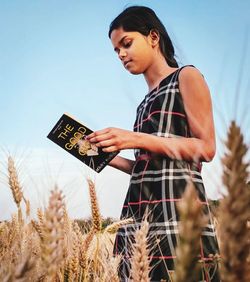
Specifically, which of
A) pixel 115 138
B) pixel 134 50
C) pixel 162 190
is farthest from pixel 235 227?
pixel 134 50

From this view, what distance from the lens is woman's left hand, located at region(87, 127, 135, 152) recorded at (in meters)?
2.17

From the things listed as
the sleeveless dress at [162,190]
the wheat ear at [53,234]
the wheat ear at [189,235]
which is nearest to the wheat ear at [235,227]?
the wheat ear at [189,235]

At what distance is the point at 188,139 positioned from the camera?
2197 mm

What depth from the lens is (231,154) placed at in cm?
70

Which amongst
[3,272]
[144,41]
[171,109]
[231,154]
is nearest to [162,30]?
[144,41]

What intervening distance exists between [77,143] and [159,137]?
54cm

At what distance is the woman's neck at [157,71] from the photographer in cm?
284

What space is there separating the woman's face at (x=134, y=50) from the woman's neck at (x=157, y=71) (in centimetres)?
5

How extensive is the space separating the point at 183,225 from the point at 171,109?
77.6 inches

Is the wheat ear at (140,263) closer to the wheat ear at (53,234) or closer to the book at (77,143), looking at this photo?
the wheat ear at (53,234)

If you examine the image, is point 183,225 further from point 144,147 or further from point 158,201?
point 158,201

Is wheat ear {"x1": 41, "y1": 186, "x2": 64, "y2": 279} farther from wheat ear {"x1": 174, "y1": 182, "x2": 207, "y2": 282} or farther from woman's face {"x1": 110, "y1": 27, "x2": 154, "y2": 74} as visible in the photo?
woman's face {"x1": 110, "y1": 27, "x2": 154, "y2": 74}

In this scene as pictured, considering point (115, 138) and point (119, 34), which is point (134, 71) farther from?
point (115, 138)

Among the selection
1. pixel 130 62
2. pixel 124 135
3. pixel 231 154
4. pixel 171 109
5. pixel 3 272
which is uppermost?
pixel 130 62
